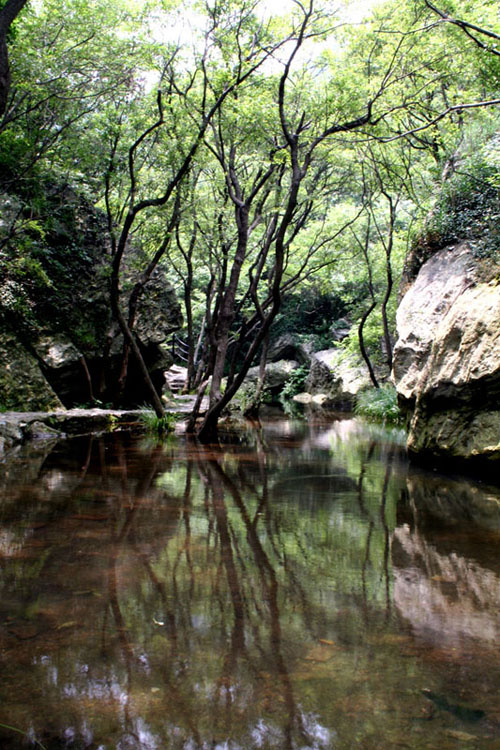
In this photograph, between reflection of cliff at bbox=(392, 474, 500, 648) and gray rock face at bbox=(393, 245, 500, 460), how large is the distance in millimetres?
1259

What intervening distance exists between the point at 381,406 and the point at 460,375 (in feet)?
33.1

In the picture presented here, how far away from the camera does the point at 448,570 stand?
3799mm

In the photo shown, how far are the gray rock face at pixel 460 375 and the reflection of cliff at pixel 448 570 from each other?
126 cm

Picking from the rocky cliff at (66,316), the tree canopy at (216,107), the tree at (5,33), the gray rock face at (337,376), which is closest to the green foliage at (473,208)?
the tree canopy at (216,107)

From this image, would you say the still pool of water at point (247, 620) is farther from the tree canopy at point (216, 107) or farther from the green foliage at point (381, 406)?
the green foliage at point (381, 406)

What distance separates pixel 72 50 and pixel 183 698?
41.3 feet

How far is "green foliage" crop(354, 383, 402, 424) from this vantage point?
53.8 feet

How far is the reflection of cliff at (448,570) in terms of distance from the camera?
114 inches

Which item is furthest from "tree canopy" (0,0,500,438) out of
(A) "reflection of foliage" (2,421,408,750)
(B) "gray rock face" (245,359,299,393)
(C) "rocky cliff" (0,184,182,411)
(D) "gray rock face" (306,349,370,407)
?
(B) "gray rock face" (245,359,299,393)

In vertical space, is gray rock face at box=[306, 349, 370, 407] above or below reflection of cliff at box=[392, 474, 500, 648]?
above

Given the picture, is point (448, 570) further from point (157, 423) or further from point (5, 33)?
point (157, 423)

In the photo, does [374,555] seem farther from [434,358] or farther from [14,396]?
[14,396]

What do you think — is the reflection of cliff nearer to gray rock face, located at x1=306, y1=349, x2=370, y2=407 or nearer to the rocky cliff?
the rocky cliff

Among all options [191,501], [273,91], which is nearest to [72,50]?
[273,91]
